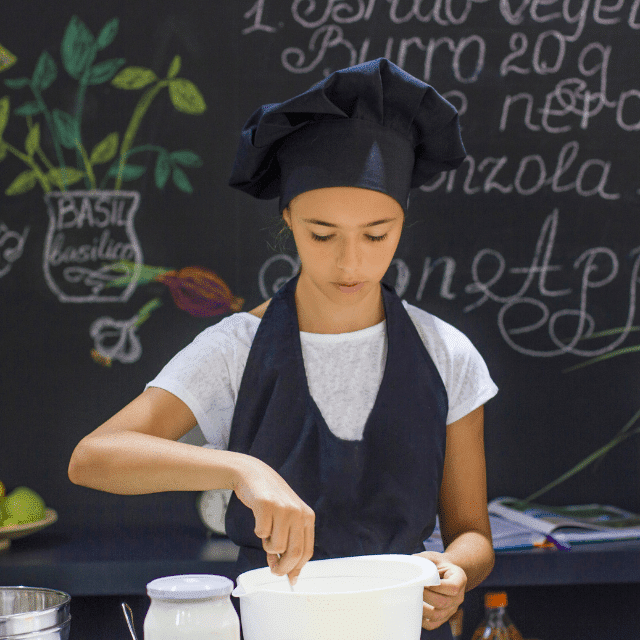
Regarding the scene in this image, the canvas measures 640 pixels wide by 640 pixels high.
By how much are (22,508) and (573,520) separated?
1.41 meters

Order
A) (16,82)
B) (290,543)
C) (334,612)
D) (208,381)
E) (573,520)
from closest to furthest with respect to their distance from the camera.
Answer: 1. (334,612)
2. (290,543)
3. (208,381)
4. (573,520)
5. (16,82)

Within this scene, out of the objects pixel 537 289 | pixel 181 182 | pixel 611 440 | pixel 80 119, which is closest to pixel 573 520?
pixel 611 440

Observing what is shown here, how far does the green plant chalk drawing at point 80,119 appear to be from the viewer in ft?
6.85

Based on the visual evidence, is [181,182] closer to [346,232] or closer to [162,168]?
[162,168]

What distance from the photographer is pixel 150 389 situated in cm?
124

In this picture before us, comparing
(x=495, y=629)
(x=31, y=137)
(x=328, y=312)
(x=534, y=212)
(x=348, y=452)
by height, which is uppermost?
(x=31, y=137)

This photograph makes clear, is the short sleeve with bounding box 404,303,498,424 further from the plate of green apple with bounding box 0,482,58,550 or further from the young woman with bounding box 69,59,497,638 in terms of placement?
the plate of green apple with bounding box 0,482,58,550

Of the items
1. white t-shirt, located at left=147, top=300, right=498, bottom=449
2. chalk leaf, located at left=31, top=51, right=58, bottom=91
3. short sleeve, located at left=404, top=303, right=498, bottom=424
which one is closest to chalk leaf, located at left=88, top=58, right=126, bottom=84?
chalk leaf, located at left=31, top=51, right=58, bottom=91

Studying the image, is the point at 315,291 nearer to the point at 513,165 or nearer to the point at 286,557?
the point at 286,557

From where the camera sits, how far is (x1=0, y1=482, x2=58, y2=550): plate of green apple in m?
1.84

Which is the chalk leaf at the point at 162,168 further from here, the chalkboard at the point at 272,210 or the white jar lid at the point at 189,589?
the white jar lid at the point at 189,589

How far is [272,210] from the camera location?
83.9 inches

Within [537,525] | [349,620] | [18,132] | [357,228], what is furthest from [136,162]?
[349,620]

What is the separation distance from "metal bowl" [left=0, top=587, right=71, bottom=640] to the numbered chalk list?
4.16 feet
